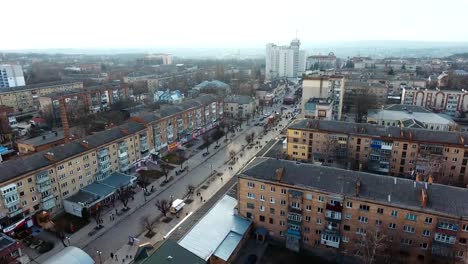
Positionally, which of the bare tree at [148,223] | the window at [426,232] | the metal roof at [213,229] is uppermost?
the window at [426,232]

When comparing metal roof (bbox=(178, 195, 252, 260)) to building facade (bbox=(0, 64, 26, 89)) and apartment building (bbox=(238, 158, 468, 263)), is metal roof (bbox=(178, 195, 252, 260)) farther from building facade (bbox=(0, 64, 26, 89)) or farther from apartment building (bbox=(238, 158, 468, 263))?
building facade (bbox=(0, 64, 26, 89))

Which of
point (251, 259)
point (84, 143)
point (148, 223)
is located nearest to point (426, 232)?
point (251, 259)

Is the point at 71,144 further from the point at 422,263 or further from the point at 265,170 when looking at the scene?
the point at 422,263

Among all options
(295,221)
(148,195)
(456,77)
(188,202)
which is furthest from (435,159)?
(456,77)

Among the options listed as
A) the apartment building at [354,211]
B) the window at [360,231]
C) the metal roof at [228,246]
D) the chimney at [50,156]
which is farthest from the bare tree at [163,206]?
the window at [360,231]

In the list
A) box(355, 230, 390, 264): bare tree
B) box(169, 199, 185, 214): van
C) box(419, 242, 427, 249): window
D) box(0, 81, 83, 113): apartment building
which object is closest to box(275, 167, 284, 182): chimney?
box(355, 230, 390, 264): bare tree

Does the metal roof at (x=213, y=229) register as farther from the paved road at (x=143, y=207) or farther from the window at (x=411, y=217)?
the window at (x=411, y=217)

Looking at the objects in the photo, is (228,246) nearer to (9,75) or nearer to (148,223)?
(148,223)
